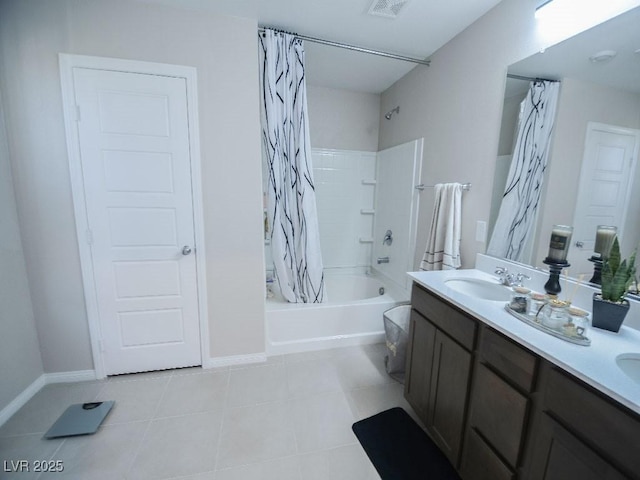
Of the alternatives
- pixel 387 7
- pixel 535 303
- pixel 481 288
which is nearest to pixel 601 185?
pixel 535 303

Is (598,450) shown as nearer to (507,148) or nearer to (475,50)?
(507,148)

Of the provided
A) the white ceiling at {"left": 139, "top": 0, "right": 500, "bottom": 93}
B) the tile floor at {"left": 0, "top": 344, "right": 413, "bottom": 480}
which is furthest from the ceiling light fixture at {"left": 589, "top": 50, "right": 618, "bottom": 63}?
the tile floor at {"left": 0, "top": 344, "right": 413, "bottom": 480}

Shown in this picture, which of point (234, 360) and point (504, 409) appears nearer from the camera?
point (504, 409)

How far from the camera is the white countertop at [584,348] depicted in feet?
2.34

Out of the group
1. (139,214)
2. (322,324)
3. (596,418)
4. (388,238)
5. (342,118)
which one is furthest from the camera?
(342,118)

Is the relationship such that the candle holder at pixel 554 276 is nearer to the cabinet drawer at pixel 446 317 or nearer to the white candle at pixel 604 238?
the white candle at pixel 604 238

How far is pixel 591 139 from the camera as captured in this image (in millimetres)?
1264

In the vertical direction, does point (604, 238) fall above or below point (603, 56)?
below

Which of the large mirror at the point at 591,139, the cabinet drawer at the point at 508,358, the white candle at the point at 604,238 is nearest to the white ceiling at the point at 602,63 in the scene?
the large mirror at the point at 591,139

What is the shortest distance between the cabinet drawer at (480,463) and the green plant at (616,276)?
762mm

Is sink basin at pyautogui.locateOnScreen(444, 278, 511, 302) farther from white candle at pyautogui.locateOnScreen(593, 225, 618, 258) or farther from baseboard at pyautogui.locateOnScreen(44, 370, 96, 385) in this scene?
baseboard at pyautogui.locateOnScreen(44, 370, 96, 385)

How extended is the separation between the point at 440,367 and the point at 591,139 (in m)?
1.32

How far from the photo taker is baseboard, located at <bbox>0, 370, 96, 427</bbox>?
163 cm

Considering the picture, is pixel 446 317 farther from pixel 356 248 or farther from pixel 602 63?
pixel 356 248
